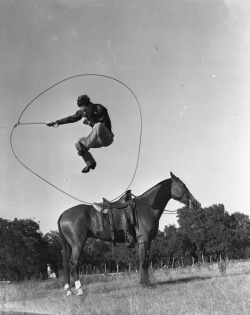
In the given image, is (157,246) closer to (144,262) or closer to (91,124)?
(144,262)

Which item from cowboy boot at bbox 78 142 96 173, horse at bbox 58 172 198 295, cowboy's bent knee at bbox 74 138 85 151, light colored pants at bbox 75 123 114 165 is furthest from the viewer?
horse at bbox 58 172 198 295

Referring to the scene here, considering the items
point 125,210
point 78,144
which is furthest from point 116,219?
point 78,144

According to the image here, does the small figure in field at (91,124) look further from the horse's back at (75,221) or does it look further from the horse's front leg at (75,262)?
the horse's front leg at (75,262)

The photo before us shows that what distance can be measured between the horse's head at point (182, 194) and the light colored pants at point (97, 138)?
14.0 ft

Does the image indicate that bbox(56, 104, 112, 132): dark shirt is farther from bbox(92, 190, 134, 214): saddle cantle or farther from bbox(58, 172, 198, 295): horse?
bbox(58, 172, 198, 295): horse

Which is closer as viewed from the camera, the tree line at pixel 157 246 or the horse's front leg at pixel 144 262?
the horse's front leg at pixel 144 262

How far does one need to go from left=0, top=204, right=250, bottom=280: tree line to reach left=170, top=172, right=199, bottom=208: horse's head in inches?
2024

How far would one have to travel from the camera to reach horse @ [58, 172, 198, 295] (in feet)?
41.5

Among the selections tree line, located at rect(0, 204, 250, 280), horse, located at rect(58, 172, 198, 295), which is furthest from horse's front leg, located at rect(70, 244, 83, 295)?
tree line, located at rect(0, 204, 250, 280)

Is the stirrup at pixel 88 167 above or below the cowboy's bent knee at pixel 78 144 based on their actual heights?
below

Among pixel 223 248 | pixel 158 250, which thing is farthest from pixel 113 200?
pixel 158 250

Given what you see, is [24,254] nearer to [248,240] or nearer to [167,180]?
[248,240]

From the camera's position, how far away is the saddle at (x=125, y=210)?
1266cm

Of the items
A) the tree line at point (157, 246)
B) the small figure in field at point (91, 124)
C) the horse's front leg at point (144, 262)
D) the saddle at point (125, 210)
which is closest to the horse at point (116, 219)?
the saddle at point (125, 210)
